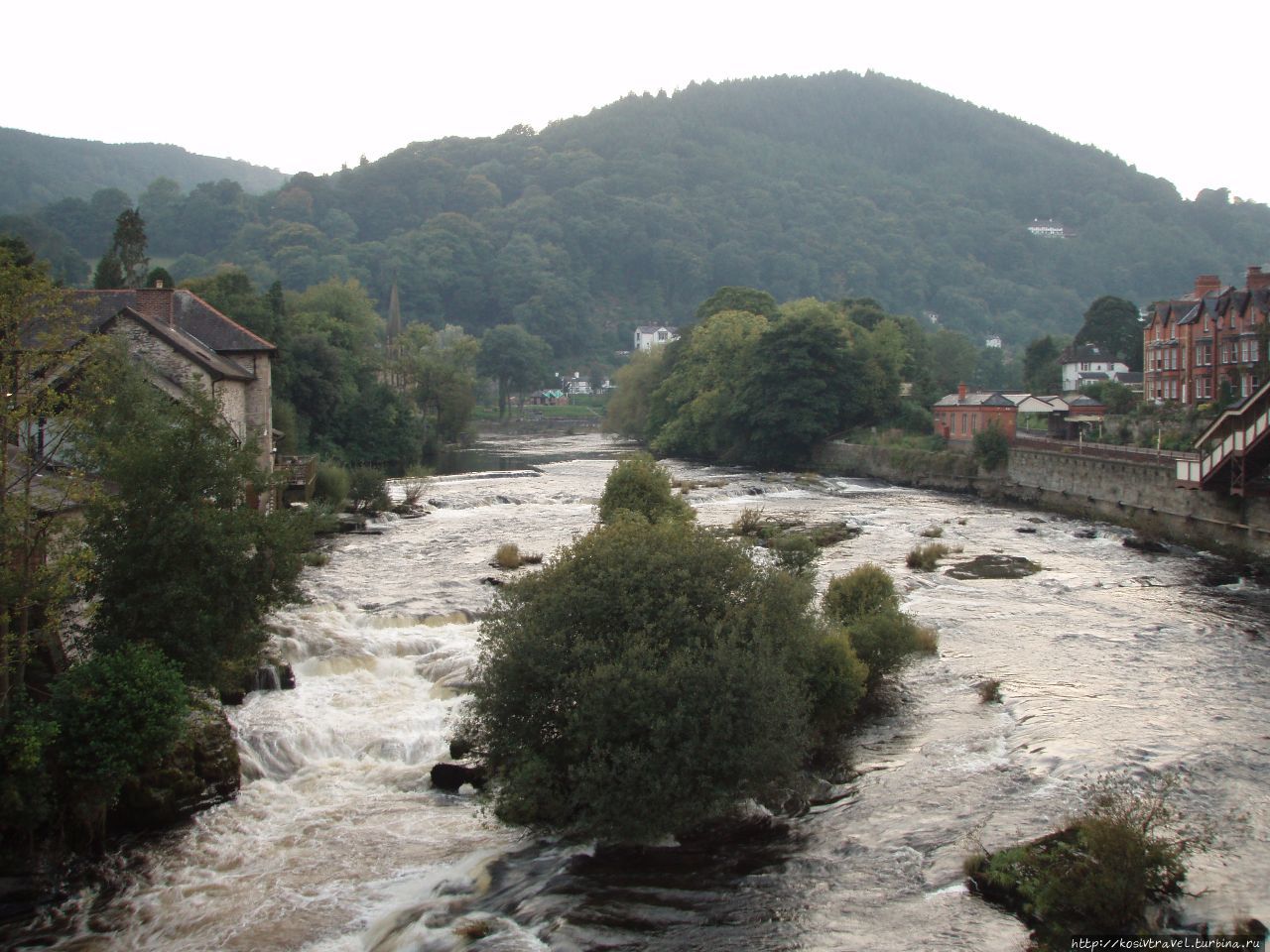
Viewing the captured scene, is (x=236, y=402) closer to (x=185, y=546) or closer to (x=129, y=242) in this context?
(x=185, y=546)

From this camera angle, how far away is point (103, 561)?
17938 mm

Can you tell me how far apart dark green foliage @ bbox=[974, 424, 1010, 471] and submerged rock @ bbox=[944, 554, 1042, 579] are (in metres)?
23.2

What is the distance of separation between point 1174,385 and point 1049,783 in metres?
58.3

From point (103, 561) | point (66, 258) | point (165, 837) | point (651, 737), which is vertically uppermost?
point (66, 258)

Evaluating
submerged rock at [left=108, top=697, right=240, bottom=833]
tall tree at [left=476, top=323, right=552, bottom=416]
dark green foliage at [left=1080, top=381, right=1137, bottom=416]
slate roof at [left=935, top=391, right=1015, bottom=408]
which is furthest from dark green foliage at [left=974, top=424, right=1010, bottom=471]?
tall tree at [left=476, top=323, right=552, bottom=416]

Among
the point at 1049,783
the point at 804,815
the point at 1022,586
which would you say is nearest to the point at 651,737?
the point at 804,815

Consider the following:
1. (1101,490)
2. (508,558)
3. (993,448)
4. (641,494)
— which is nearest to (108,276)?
(508,558)

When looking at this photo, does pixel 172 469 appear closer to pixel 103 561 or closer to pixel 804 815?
pixel 103 561

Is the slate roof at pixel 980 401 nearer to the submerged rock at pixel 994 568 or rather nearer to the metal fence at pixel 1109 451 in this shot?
the metal fence at pixel 1109 451

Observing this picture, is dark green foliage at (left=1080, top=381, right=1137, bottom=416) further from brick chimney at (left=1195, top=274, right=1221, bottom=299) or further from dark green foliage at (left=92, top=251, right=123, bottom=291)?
dark green foliage at (left=92, top=251, right=123, bottom=291)

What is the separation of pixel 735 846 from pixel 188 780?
8240mm

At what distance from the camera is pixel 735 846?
1488 centimetres

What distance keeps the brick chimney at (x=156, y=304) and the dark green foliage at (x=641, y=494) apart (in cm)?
1762

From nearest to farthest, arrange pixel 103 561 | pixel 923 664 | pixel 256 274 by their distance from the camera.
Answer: pixel 103 561, pixel 923 664, pixel 256 274
